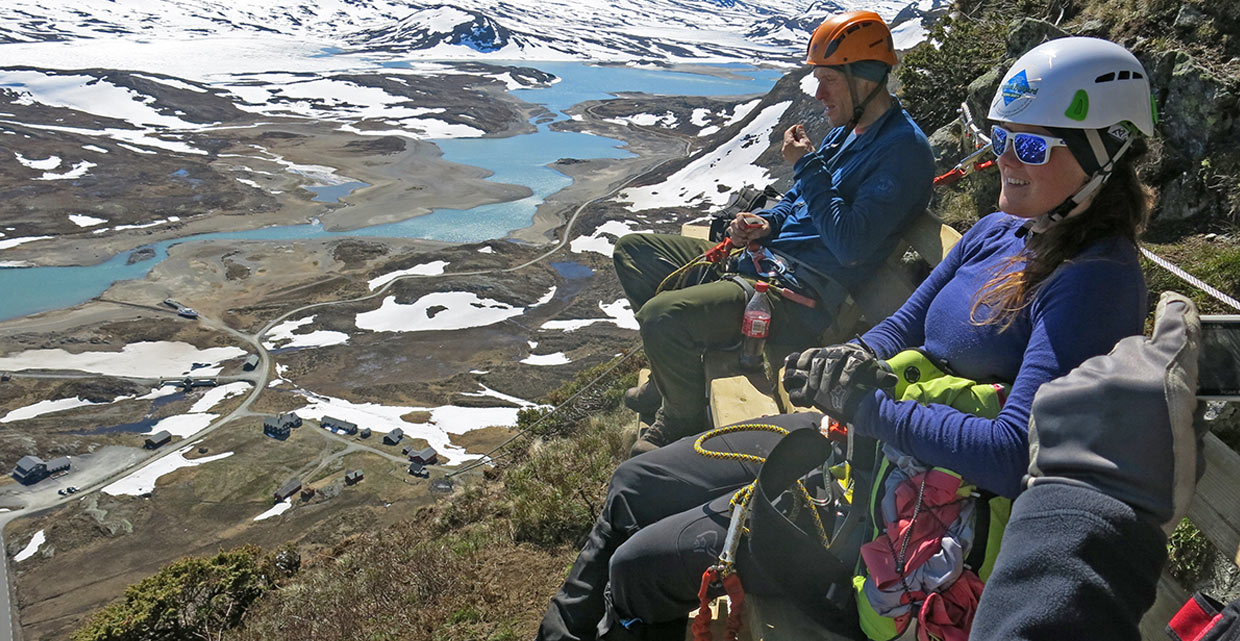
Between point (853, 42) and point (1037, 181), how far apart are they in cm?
219

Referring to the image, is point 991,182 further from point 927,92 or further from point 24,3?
point 24,3

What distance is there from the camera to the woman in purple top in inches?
82.0

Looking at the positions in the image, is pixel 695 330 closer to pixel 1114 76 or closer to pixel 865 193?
pixel 865 193

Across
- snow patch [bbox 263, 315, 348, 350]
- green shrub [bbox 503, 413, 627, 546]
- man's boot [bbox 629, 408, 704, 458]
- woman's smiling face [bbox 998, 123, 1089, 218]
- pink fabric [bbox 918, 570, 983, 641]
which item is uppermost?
woman's smiling face [bbox 998, 123, 1089, 218]

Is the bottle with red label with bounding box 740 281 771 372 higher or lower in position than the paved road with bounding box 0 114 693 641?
higher

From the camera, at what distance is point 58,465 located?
27875 millimetres

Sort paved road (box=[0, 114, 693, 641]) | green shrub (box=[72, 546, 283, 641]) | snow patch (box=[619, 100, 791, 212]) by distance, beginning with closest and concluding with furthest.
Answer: green shrub (box=[72, 546, 283, 641])
paved road (box=[0, 114, 693, 641])
snow patch (box=[619, 100, 791, 212])

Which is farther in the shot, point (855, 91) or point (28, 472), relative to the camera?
point (28, 472)

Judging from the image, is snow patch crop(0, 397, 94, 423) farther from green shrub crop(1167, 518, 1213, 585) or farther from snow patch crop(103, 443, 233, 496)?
green shrub crop(1167, 518, 1213, 585)

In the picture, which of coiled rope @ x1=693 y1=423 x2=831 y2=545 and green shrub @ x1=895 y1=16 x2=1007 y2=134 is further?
green shrub @ x1=895 y1=16 x2=1007 y2=134

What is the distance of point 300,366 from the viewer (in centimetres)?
3572

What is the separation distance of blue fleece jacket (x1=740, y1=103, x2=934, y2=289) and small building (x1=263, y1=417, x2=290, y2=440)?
28326 millimetres

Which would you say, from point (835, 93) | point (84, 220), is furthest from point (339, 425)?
point (84, 220)

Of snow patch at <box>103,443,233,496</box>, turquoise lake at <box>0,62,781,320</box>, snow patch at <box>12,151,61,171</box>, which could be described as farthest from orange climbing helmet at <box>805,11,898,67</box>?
snow patch at <box>12,151,61,171</box>
